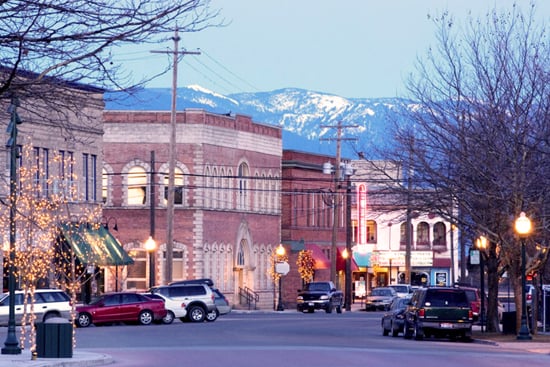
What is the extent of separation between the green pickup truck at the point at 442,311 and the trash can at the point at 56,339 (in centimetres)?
1455

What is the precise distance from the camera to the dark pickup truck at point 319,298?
71062mm

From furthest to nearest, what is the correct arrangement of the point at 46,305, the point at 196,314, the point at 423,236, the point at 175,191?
1. the point at 423,236
2. the point at 175,191
3. the point at 196,314
4. the point at 46,305

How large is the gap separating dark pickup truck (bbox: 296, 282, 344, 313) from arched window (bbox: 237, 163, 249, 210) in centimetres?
833

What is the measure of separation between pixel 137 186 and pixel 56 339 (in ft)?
147

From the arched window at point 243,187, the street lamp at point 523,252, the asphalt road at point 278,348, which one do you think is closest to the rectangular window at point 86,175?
the asphalt road at point 278,348

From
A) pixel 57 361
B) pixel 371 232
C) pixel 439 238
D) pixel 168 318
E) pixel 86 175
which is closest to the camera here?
pixel 57 361

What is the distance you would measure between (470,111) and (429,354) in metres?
12.0

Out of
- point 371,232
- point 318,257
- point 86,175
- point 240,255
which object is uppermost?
point 86,175

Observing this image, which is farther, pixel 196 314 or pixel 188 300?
pixel 196 314

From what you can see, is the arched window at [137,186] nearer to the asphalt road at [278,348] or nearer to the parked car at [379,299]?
the parked car at [379,299]

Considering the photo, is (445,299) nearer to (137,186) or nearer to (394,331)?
(394,331)

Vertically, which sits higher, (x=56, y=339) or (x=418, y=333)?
(x=56, y=339)

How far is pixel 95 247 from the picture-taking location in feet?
193

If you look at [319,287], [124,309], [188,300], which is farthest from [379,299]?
[124,309]
